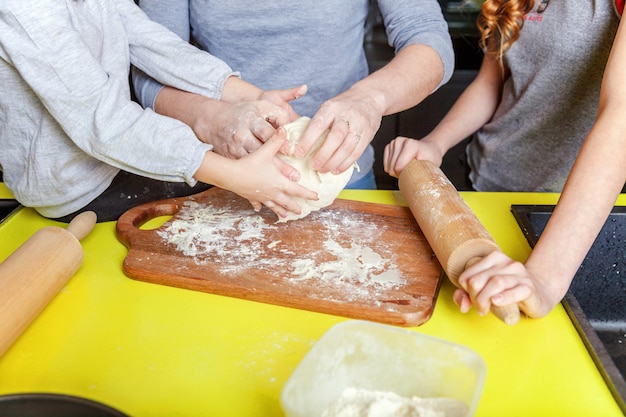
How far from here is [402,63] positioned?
4.19 ft

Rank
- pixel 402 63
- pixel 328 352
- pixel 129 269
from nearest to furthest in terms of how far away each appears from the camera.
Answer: pixel 328 352, pixel 129 269, pixel 402 63

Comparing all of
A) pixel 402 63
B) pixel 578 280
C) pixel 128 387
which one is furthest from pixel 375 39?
pixel 128 387

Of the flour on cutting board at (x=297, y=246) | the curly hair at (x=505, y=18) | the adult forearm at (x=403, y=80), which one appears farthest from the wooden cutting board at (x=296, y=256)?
Result: the curly hair at (x=505, y=18)

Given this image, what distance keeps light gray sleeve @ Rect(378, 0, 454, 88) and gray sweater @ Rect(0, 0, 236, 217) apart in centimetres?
44

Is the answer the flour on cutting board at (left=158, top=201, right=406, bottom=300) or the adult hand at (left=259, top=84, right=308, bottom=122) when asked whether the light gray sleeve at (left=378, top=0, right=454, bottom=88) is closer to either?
A: the adult hand at (left=259, top=84, right=308, bottom=122)

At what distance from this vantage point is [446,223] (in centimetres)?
97

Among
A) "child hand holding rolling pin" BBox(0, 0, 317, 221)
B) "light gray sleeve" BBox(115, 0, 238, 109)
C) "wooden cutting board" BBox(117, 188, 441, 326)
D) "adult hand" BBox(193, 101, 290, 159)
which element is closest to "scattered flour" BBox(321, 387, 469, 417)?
"wooden cutting board" BBox(117, 188, 441, 326)

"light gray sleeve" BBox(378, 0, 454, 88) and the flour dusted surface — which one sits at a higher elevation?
"light gray sleeve" BBox(378, 0, 454, 88)

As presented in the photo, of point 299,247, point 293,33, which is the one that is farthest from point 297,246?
point 293,33

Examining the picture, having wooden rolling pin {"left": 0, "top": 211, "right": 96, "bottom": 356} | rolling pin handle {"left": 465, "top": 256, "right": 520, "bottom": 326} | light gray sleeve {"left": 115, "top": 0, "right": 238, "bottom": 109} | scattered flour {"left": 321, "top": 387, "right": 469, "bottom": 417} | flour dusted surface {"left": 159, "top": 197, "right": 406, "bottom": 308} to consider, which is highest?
light gray sleeve {"left": 115, "top": 0, "right": 238, "bottom": 109}

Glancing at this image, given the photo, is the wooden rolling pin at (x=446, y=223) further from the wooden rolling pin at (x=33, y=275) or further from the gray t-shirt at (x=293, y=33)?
the wooden rolling pin at (x=33, y=275)

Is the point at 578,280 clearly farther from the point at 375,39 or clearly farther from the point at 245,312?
the point at 375,39

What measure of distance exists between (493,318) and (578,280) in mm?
356

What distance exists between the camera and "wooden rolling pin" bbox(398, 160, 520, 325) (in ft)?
2.97
